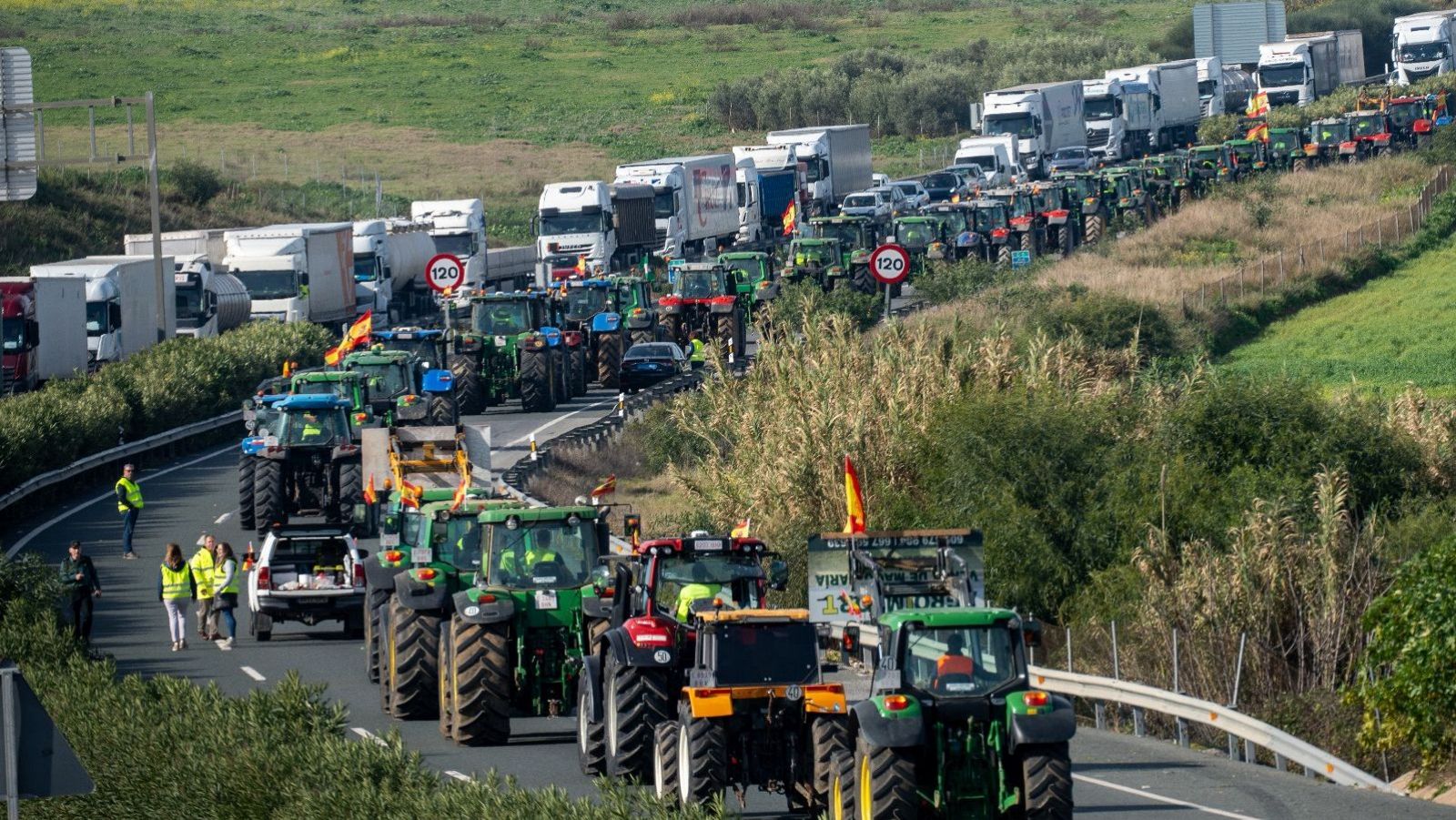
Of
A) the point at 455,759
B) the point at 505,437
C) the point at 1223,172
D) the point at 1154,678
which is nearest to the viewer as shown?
the point at 455,759

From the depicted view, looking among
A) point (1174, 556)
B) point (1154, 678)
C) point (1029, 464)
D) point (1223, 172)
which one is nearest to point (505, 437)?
point (1029, 464)

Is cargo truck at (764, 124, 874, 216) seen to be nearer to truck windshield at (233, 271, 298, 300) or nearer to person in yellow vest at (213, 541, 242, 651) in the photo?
truck windshield at (233, 271, 298, 300)

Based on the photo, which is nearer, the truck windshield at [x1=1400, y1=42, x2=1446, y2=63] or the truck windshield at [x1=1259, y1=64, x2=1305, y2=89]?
the truck windshield at [x1=1259, y1=64, x2=1305, y2=89]

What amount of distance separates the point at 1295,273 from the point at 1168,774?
1591 inches

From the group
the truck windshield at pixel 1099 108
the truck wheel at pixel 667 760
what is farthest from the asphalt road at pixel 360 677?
the truck windshield at pixel 1099 108

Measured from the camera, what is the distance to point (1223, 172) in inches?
2906

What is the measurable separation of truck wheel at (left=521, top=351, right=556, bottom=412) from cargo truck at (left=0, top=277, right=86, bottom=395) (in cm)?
887

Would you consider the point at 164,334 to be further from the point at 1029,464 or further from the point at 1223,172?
the point at 1223,172

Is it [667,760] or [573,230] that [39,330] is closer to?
[573,230]

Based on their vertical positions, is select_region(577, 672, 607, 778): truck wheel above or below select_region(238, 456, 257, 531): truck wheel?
below

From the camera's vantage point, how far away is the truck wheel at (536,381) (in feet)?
139

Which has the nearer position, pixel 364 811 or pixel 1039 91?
pixel 364 811

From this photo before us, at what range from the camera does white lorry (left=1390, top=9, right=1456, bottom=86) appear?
316ft

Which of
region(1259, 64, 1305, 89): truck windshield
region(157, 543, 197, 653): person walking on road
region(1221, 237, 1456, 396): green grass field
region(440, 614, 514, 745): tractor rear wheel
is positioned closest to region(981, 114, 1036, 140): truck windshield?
region(1221, 237, 1456, 396): green grass field
